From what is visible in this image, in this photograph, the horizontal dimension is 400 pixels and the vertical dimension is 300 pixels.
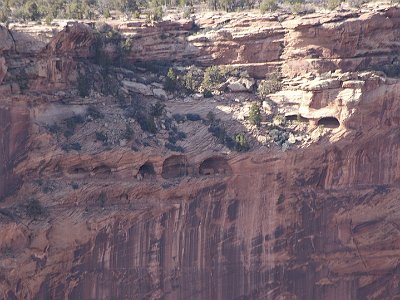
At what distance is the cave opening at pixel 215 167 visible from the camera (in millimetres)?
50094

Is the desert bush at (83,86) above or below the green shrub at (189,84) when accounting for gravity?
above

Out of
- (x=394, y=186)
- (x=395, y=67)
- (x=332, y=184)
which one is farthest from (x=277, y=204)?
(x=395, y=67)

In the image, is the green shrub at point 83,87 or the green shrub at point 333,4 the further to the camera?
the green shrub at point 333,4

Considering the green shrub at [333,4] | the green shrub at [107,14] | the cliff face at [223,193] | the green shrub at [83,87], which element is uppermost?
the green shrub at [333,4]

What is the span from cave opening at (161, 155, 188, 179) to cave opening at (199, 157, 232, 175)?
2.96 ft

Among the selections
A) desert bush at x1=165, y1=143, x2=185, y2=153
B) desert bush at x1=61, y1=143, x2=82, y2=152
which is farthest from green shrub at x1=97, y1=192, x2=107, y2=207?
desert bush at x1=165, y1=143, x2=185, y2=153

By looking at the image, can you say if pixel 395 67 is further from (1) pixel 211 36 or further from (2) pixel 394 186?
(1) pixel 211 36

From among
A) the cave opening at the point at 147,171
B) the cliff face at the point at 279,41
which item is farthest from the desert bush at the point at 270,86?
the cave opening at the point at 147,171

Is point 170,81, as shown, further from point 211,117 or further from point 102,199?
point 102,199

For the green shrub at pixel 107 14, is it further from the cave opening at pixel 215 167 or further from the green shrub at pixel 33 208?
the green shrub at pixel 33 208

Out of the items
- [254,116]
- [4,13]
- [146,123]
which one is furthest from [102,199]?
[4,13]

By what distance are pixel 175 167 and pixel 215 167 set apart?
201 centimetres

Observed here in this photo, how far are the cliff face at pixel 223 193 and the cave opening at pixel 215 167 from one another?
0.06m

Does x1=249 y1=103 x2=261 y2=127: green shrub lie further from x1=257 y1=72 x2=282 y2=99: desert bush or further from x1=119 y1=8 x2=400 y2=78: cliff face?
x1=119 y1=8 x2=400 y2=78: cliff face
